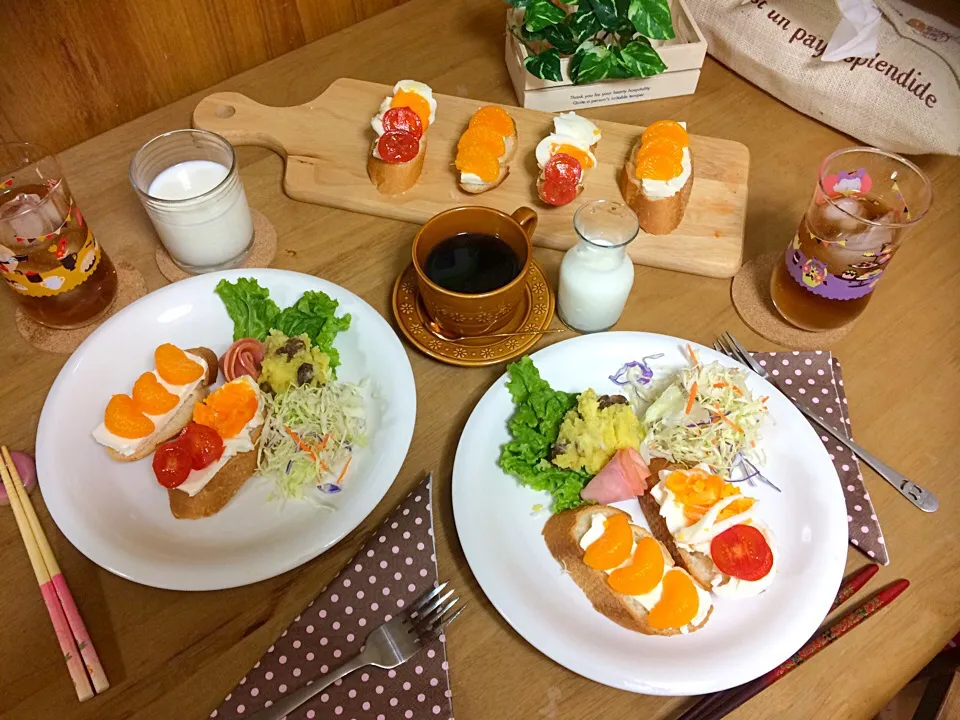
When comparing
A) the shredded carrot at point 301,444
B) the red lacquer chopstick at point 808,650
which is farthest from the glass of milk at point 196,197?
the red lacquer chopstick at point 808,650

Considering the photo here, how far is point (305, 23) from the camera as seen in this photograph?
192 cm

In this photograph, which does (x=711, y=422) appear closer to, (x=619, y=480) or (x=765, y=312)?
(x=619, y=480)

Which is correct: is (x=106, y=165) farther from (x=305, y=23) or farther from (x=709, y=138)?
(x=709, y=138)

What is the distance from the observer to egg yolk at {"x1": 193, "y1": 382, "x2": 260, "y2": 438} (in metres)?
1.23

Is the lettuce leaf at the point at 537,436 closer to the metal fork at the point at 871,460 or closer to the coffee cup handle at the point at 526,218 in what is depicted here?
the coffee cup handle at the point at 526,218

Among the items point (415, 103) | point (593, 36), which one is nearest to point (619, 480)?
point (415, 103)

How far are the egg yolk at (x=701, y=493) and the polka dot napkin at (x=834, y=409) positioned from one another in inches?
8.7

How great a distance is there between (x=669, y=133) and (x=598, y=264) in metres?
0.43

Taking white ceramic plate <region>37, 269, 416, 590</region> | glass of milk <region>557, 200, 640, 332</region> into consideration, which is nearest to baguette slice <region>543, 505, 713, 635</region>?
white ceramic plate <region>37, 269, 416, 590</region>

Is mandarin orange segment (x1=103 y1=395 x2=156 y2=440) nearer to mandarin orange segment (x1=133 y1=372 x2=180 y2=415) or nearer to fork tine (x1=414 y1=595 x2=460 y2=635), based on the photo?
mandarin orange segment (x1=133 y1=372 x2=180 y2=415)

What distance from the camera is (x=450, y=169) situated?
65.1 inches

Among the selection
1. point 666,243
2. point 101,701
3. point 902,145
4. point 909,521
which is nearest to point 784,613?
point 909,521

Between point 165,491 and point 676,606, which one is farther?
point 165,491

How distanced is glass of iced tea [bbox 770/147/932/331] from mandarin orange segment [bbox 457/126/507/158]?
64 cm
